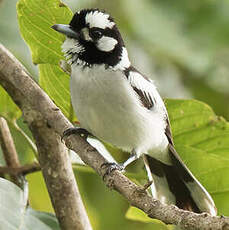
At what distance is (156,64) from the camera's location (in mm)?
4773

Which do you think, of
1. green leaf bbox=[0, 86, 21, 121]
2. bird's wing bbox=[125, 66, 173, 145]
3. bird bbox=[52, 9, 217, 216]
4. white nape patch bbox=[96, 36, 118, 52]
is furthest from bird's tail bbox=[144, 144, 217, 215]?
green leaf bbox=[0, 86, 21, 121]

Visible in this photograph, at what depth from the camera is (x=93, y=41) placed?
9.38ft

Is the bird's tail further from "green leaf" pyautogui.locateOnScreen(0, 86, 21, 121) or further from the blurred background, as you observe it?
"green leaf" pyautogui.locateOnScreen(0, 86, 21, 121)

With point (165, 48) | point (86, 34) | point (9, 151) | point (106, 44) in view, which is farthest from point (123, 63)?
point (165, 48)

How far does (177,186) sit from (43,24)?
1118mm

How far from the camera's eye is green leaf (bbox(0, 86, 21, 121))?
2870 mm

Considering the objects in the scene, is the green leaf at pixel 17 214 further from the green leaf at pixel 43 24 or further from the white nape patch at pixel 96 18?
the white nape patch at pixel 96 18

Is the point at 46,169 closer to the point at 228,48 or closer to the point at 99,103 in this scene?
the point at 99,103

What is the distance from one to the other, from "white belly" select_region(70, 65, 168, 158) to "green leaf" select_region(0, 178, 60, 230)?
1.71 feet

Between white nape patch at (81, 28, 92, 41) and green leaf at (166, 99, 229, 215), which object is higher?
white nape patch at (81, 28, 92, 41)

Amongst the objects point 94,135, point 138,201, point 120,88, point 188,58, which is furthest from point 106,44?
point 188,58

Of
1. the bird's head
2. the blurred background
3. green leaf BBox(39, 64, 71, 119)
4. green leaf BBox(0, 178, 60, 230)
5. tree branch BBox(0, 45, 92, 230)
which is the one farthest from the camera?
the blurred background

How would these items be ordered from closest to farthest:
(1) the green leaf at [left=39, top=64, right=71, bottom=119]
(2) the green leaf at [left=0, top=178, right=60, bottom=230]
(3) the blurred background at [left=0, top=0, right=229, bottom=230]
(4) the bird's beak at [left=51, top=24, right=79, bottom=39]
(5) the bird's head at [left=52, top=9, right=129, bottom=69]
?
(2) the green leaf at [left=0, top=178, right=60, bottom=230] → (4) the bird's beak at [left=51, top=24, right=79, bottom=39] → (5) the bird's head at [left=52, top=9, right=129, bottom=69] → (1) the green leaf at [left=39, top=64, right=71, bottom=119] → (3) the blurred background at [left=0, top=0, right=229, bottom=230]

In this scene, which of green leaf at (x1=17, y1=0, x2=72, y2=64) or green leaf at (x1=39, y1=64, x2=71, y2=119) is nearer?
green leaf at (x1=17, y1=0, x2=72, y2=64)
